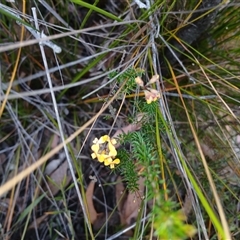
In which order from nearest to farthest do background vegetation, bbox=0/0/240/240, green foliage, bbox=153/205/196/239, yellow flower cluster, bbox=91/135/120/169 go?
green foliage, bbox=153/205/196/239 < yellow flower cluster, bbox=91/135/120/169 < background vegetation, bbox=0/0/240/240

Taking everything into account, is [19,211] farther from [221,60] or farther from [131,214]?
[221,60]

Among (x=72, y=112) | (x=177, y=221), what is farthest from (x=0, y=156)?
(x=177, y=221)

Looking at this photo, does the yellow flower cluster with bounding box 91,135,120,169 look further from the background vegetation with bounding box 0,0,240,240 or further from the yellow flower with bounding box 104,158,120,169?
the background vegetation with bounding box 0,0,240,240

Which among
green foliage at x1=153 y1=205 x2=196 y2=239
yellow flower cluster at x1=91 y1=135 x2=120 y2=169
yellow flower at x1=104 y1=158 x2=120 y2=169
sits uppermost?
yellow flower cluster at x1=91 y1=135 x2=120 y2=169

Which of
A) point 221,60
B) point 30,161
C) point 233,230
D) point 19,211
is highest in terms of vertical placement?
point 221,60

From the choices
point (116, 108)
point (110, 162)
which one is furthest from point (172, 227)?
point (116, 108)

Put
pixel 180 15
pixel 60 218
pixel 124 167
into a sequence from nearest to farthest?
pixel 124 167 → pixel 180 15 → pixel 60 218

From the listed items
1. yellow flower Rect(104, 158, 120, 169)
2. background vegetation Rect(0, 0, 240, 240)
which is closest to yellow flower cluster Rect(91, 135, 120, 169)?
yellow flower Rect(104, 158, 120, 169)

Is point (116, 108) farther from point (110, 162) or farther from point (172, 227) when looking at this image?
point (172, 227)

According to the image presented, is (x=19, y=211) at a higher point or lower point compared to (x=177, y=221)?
lower
